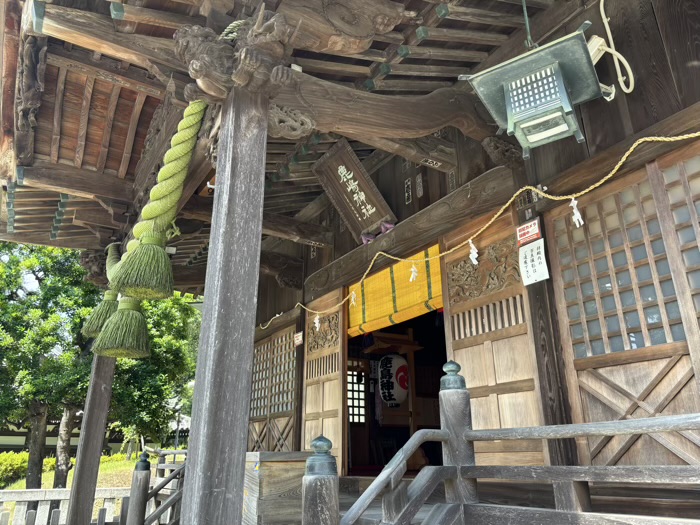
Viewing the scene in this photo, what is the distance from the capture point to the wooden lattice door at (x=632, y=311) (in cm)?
377

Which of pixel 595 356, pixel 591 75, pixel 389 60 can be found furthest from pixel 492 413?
pixel 389 60

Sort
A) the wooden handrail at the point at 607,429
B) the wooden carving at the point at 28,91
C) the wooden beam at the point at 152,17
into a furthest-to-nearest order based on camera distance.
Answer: the wooden carving at the point at 28,91, the wooden beam at the point at 152,17, the wooden handrail at the point at 607,429

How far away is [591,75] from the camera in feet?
12.4

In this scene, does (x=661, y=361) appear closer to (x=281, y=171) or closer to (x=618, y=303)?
(x=618, y=303)

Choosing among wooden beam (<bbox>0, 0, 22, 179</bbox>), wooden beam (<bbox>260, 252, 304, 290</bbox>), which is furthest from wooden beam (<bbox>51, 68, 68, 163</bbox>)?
wooden beam (<bbox>260, 252, 304, 290</bbox>)

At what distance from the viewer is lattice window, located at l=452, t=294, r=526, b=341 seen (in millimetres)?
5035

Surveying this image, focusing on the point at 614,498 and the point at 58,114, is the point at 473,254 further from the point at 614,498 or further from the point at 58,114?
the point at 58,114

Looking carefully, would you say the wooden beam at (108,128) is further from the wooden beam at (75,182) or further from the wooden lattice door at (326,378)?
the wooden lattice door at (326,378)

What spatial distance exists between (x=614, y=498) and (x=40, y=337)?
50.4 feet

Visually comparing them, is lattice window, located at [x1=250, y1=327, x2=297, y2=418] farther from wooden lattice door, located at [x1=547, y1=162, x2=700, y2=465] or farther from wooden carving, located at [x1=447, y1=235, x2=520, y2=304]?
wooden lattice door, located at [x1=547, y1=162, x2=700, y2=465]

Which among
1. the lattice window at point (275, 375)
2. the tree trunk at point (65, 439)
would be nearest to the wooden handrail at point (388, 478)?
the lattice window at point (275, 375)

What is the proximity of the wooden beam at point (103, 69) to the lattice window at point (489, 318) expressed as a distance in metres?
4.00

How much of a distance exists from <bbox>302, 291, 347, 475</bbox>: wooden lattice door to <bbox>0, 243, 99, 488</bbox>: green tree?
9315 millimetres

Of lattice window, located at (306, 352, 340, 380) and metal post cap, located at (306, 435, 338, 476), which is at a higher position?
lattice window, located at (306, 352, 340, 380)
